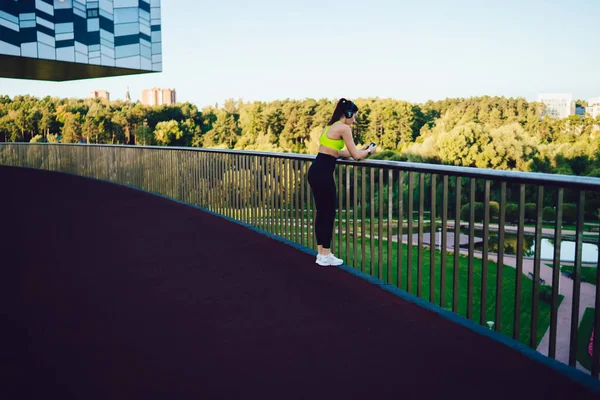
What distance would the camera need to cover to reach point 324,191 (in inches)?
238

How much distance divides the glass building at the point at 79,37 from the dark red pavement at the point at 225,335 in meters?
30.1

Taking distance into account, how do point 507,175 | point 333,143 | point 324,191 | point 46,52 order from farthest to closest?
point 46,52 → point 324,191 → point 333,143 → point 507,175

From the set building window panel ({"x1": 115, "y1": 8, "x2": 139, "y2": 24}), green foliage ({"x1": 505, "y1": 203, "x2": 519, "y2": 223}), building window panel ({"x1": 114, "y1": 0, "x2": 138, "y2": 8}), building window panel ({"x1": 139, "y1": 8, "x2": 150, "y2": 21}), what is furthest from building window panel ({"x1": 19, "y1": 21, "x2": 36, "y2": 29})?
green foliage ({"x1": 505, "y1": 203, "x2": 519, "y2": 223})

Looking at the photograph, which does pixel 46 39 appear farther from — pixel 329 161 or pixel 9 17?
pixel 329 161

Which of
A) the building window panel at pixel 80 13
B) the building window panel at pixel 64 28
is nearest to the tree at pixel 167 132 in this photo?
the building window panel at pixel 80 13

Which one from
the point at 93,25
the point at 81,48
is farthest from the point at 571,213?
the point at 93,25

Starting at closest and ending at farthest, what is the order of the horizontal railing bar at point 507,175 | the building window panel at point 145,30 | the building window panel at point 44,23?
the horizontal railing bar at point 507,175 → the building window panel at point 44,23 → the building window panel at point 145,30

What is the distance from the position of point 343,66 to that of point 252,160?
117 m

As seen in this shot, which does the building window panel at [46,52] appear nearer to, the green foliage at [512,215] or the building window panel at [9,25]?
the building window panel at [9,25]

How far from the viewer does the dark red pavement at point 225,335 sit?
309 cm

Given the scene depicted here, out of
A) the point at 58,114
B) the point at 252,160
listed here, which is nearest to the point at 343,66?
the point at 58,114

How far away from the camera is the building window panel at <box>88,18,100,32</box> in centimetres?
3600

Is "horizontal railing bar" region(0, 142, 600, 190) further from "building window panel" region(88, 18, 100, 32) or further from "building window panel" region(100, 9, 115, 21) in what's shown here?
"building window panel" region(100, 9, 115, 21)

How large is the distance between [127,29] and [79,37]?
3519mm
